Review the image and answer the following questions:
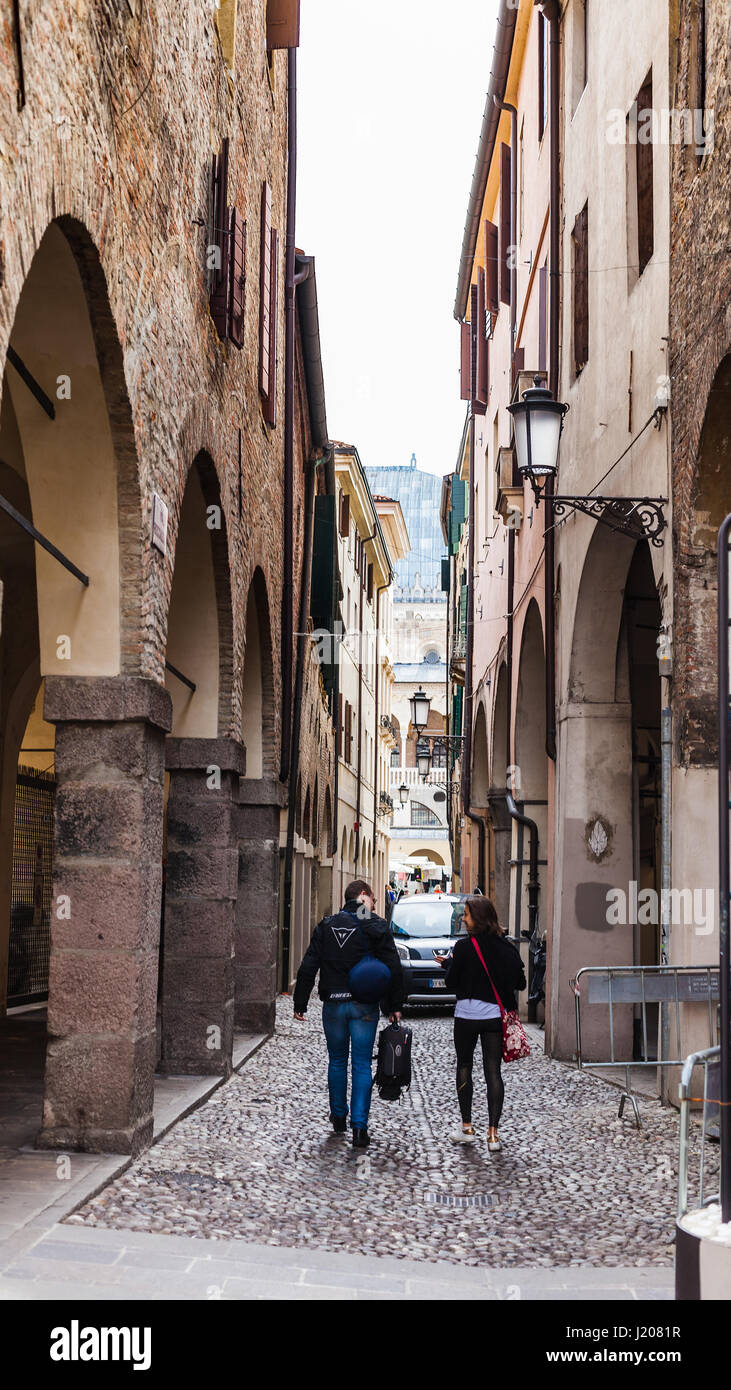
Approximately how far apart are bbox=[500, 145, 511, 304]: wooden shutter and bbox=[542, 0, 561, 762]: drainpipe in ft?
17.1

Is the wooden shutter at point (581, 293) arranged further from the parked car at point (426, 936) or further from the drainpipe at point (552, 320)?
the parked car at point (426, 936)

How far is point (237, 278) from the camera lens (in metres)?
10.5

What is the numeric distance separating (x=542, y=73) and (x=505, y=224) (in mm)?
3999

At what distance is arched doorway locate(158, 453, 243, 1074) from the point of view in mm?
10578

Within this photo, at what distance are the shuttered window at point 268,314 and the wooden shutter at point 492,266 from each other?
353 inches

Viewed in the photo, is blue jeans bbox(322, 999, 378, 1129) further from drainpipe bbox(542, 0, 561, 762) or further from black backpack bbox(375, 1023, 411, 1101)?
drainpipe bbox(542, 0, 561, 762)

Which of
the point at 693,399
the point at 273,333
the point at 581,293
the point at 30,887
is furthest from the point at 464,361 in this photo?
the point at 693,399

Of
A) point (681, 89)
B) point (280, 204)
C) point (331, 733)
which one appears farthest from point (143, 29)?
point (331, 733)

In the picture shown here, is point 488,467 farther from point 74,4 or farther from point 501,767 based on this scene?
point 74,4

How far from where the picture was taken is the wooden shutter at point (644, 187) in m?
11.2

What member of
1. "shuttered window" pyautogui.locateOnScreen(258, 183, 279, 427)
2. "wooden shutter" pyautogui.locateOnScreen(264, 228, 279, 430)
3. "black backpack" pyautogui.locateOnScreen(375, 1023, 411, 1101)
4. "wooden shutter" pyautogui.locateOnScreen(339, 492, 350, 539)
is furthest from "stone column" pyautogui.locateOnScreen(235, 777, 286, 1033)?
"wooden shutter" pyautogui.locateOnScreen(339, 492, 350, 539)

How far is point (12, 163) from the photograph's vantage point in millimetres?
5090

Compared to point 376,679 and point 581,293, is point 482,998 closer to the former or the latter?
point 581,293
